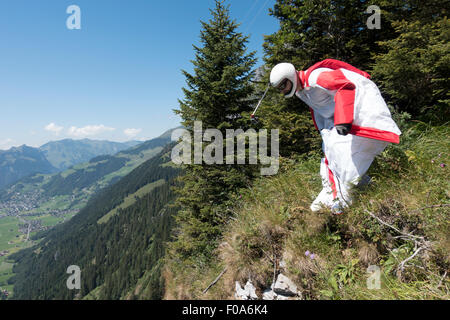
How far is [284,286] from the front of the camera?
299cm

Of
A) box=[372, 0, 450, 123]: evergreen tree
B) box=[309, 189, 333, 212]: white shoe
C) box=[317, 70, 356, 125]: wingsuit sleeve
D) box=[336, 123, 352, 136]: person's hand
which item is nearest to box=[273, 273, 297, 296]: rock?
box=[309, 189, 333, 212]: white shoe

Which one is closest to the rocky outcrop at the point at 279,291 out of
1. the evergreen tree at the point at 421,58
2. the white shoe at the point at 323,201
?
the white shoe at the point at 323,201

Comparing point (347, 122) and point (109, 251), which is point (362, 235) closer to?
point (347, 122)

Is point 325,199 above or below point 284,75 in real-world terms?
below

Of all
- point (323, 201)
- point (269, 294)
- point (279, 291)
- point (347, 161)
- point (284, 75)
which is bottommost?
point (269, 294)

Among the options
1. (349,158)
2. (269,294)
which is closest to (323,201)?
(349,158)

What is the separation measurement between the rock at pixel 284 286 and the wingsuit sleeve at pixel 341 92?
7.80 feet

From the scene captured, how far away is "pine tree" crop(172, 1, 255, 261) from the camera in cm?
846

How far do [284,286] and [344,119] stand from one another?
99.8 inches

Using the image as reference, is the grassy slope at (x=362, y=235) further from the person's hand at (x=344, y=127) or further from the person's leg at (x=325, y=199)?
the person's hand at (x=344, y=127)

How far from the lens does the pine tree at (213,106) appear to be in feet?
27.8
